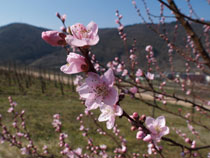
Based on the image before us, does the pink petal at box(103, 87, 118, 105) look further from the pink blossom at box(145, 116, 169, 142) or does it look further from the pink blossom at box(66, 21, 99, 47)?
the pink blossom at box(145, 116, 169, 142)

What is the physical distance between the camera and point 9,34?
12400 cm

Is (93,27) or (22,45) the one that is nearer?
(93,27)

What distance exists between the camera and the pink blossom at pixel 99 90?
2.32 ft

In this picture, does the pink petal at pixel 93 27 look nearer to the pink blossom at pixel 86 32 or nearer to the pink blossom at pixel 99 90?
the pink blossom at pixel 86 32

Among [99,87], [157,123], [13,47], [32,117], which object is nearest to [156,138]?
[157,123]

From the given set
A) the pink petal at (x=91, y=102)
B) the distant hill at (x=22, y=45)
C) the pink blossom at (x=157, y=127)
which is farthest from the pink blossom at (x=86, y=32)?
Answer: the distant hill at (x=22, y=45)

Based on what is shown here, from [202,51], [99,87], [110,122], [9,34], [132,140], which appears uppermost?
[9,34]

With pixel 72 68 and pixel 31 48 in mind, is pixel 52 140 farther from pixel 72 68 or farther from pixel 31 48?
pixel 31 48

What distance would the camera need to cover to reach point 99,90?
2.43 ft

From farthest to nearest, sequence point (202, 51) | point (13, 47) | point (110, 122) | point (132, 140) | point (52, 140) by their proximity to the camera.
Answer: point (13, 47) → point (132, 140) → point (52, 140) → point (202, 51) → point (110, 122)

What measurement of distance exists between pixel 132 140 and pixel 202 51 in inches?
209

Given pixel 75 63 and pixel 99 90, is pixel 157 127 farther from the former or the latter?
pixel 75 63

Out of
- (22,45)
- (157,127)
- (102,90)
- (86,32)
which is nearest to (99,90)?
(102,90)

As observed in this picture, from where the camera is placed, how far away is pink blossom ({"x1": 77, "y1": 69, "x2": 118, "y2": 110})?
71cm
